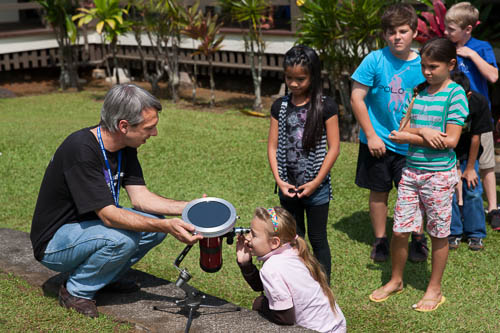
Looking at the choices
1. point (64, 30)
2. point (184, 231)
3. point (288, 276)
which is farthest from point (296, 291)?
point (64, 30)

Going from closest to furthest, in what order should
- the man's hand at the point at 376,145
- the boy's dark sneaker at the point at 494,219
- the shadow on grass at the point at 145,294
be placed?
the shadow on grass at the point at 145,294 < the man's hand at the point at 376,145 < the boy's dark sneaker at the point at 494,219

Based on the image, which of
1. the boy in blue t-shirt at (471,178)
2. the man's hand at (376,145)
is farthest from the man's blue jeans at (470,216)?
the man's hand at (376,145)

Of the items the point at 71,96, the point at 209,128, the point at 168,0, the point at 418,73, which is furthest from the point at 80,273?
the point at 71,96

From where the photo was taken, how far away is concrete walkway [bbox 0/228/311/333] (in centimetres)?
310

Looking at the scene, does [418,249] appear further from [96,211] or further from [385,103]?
[96,211]

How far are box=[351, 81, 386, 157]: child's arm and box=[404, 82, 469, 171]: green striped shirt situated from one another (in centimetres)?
51

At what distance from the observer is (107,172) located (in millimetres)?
3277

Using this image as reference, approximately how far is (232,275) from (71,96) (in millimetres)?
8980

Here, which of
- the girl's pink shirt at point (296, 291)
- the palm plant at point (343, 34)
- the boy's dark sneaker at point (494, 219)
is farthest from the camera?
the palm plant at point (343, 34)

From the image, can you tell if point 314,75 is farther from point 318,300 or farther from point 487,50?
point 487,50

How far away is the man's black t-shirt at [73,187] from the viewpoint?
3127 mm

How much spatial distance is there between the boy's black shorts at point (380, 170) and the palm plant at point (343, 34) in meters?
3.61

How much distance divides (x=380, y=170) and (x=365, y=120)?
0.38 m

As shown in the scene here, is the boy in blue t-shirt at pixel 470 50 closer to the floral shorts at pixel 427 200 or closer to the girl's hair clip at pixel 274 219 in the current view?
the floral shorts at pixel 427 200
